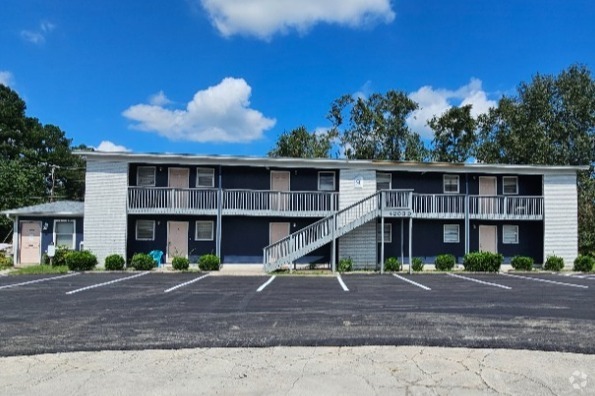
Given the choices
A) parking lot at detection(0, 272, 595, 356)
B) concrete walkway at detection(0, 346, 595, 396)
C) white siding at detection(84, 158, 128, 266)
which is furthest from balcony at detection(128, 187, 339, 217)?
concrete walkway at detection(0, 346, 595, 396)

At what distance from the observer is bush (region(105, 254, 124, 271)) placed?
20078mm

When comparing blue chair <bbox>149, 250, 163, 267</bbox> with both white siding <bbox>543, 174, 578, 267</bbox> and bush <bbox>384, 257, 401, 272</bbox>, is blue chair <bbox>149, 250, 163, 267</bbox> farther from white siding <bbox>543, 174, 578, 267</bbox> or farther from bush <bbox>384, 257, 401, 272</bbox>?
white siding <bbox>543, 174, 578, 267</bbox>

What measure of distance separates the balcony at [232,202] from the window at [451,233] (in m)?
6.05

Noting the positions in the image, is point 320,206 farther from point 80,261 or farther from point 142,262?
point 80,261

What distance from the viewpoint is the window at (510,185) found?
79.5 ft

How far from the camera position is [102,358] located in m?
5.84

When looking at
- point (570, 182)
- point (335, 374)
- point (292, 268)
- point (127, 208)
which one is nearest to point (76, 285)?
point (127, 208)

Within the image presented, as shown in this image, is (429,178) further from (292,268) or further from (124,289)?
(124,289)

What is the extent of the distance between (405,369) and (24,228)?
76.8 ft

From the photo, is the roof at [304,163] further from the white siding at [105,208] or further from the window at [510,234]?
the window at [510,234]

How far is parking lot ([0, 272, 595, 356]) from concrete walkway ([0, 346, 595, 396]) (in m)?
0.39

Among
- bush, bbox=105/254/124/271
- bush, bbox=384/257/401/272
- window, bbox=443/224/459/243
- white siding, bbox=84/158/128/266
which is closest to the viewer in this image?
bush, bbox=105/254/124/271

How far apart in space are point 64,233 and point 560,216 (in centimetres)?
2482

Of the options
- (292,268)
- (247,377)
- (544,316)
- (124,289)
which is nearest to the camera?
(247,377)
